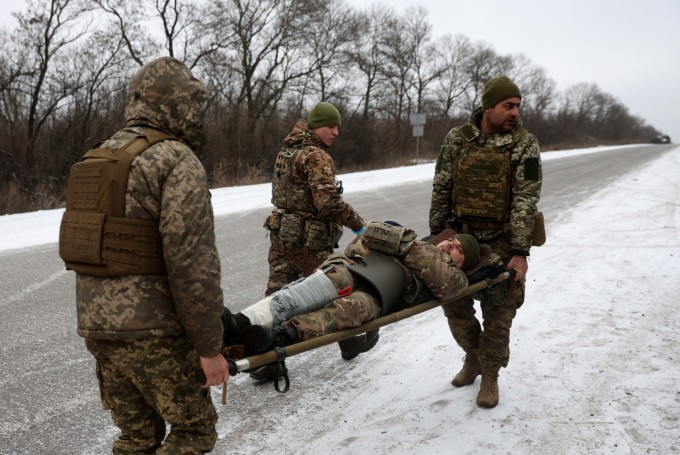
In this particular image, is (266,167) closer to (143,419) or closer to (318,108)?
(318,108)

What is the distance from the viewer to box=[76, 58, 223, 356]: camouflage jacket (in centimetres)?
179

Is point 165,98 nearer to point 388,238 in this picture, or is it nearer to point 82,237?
point 82,237

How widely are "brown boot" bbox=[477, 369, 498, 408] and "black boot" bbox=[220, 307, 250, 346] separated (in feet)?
5.86

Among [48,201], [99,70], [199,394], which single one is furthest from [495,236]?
[99,70]

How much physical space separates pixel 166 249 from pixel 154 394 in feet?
1.90

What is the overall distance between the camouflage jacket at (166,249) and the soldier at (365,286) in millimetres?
442

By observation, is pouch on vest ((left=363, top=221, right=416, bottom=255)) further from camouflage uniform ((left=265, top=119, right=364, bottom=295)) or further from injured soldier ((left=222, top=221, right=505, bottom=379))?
camouflage uniform ((left=265, top=119, right=364, bottom=295))

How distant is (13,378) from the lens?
11.8 ft

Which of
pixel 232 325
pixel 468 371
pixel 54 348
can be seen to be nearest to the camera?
pixel 232 325

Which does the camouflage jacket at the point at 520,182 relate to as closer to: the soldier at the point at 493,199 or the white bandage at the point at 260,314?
the soldier at the point at 493,199

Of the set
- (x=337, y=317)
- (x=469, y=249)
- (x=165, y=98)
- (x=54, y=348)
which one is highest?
(x=165, y=98)

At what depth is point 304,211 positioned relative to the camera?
3900 mm

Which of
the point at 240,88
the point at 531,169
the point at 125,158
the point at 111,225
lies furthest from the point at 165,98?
the point at 240,88

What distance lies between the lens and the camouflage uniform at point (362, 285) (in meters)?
2.63
